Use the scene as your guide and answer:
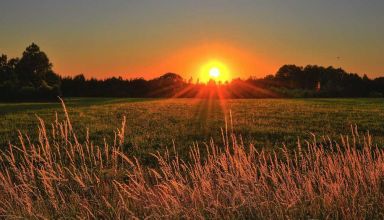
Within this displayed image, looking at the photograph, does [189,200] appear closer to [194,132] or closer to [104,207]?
[104,207]

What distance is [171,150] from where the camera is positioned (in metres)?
14.4

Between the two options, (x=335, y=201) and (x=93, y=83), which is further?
(x=93, y=83)

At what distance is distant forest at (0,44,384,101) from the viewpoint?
69438 mm

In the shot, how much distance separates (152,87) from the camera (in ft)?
292

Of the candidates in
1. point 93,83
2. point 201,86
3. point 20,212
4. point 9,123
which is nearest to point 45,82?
point 93,83

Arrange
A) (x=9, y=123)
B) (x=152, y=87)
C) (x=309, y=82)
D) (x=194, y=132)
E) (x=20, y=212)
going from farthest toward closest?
(x=309, y=82) → (x=152, y=87) → (x=9, y=123) → (x=194, y=132) → (x=20, y=212)

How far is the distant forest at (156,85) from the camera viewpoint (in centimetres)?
6944

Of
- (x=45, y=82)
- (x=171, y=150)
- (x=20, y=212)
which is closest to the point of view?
(x=20, y=212)

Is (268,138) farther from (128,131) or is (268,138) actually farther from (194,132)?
(128,131)

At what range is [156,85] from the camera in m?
89.0

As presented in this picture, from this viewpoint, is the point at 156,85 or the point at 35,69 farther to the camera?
the point at 156,85

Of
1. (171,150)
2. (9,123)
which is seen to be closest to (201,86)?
(9,123)

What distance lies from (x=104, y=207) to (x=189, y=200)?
132 cm

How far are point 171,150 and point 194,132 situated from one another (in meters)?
4.82
